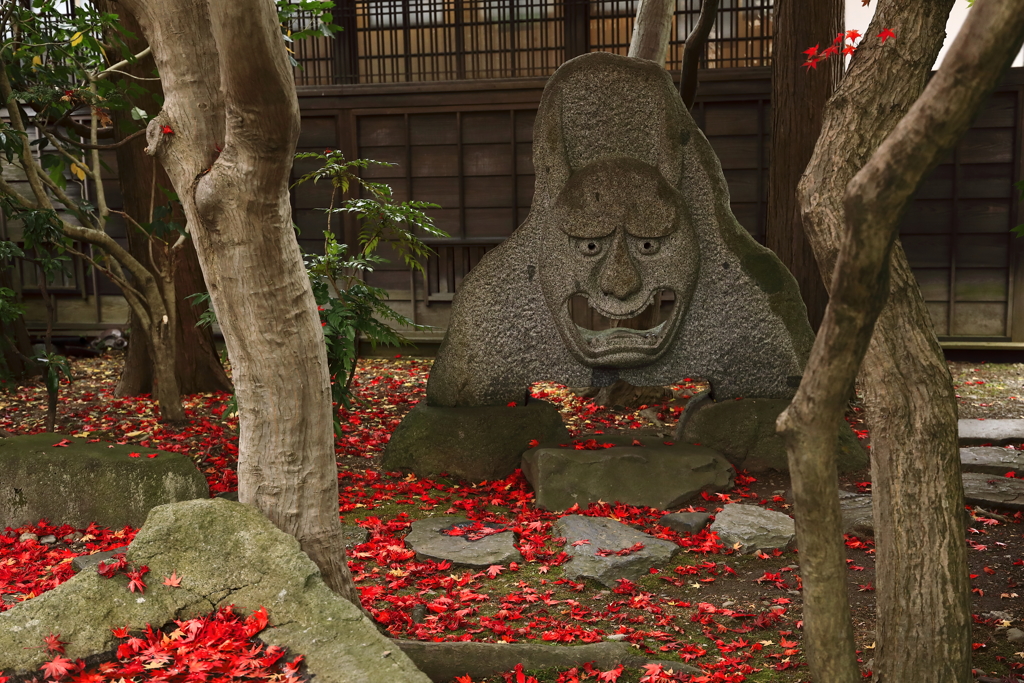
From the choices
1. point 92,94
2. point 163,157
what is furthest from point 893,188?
point 92,94

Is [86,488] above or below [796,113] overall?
below

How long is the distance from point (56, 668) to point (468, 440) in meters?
3.30

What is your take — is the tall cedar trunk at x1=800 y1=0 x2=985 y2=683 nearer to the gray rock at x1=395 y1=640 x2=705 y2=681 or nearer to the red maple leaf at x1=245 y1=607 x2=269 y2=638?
the gray rock at x1=395 y1=640 x2=705 y2=681

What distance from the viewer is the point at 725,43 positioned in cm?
916

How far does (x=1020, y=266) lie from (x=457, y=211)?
6183 millimetres

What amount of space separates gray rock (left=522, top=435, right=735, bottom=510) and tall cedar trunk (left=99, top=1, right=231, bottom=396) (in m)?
3.68

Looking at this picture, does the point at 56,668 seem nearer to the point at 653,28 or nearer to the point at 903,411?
the point at 903,411

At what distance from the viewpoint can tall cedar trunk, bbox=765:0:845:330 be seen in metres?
6.55

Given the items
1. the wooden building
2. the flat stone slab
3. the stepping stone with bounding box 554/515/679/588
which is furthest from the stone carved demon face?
the wooden building

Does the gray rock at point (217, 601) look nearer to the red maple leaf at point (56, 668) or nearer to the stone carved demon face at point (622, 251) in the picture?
the red maple leaf at point (56, 668)

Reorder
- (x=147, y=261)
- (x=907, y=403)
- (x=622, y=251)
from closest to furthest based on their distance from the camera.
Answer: (x=907, y=403), (x=622, y=251), (x=147, y=261)

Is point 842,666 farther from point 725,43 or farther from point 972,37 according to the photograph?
point 725,43

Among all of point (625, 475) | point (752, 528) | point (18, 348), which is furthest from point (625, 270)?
point (18, 348)

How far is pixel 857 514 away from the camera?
182 inches
